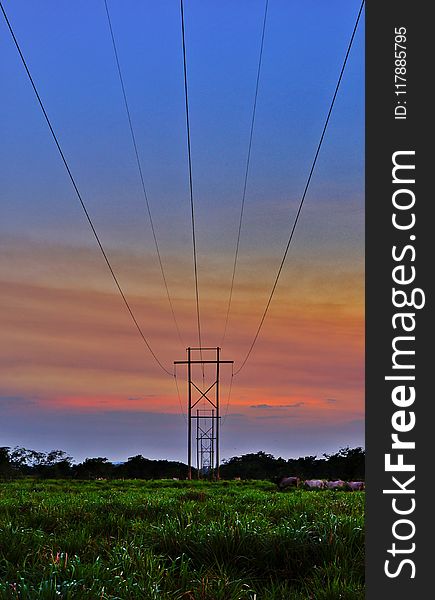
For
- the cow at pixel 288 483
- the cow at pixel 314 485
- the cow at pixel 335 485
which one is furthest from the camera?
the cow at pixel 288 483

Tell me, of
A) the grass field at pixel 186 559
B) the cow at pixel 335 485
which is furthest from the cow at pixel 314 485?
the grass field at pixel 186 559

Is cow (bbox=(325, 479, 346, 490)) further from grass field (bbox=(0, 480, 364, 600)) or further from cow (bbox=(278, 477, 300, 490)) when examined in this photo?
grass field (bbox=(0, 480, 364, 600))

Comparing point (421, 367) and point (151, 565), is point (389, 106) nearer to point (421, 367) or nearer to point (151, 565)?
point (421, 367)

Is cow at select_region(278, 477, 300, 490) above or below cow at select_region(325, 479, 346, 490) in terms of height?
below

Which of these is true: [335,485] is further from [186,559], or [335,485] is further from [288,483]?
[186,559]

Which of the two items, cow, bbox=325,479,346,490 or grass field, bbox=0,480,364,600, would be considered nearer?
grass field, bbox=0,480,364,600

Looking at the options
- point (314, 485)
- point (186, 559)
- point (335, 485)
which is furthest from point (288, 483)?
point (186, 559)

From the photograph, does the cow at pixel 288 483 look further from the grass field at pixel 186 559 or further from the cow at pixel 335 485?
the grass field at pixel 186 559

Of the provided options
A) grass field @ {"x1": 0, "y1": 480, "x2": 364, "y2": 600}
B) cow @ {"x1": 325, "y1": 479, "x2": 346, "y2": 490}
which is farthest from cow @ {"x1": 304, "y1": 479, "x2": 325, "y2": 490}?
grass field @ {"x1": 0, "y1": 480, "x2": 364, "y2": 600}

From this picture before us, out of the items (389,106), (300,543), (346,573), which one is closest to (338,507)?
(300,543)

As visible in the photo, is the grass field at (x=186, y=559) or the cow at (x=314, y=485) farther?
the cow at (x=314, y=485)

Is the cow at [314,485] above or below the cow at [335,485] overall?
below

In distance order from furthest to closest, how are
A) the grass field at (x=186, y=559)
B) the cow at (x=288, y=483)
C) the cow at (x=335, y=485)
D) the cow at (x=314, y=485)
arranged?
the cow at (x=288, y=483) < the cow at (x=314, y=485) < the cow at (x=335, y=485) < the grass field at (x=186, y=559)
